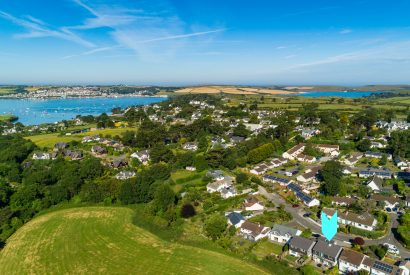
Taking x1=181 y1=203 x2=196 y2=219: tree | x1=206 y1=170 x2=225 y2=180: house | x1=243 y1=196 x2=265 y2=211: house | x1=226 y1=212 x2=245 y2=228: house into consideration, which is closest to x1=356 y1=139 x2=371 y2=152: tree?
x1=206 y1=170 x2=225 y2=180: house

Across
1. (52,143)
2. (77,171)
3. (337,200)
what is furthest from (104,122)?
(337,200)

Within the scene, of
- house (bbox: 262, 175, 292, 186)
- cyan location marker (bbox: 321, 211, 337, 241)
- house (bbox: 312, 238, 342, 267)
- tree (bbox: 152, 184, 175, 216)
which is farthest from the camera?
house (bbox: 262, 175, 292, 186)

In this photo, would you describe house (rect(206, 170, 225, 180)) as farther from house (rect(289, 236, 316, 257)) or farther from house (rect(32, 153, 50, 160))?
house (rect(32, 153, 50, 160))

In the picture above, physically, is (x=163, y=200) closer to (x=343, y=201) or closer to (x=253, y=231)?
(x=253, y=231)

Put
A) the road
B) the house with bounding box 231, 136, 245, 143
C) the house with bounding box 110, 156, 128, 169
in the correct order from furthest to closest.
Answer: the house with bounding box 231, 136, 245, 143 → the house with bounding box 110, 156, 128, 169 → the road

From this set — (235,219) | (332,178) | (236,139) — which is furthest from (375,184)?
(236,139)

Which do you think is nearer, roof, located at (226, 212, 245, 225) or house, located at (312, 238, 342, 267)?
house, located at (312, 238, 342, 267)

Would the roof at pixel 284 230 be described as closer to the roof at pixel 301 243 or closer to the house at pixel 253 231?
the house at pixel 253 231
